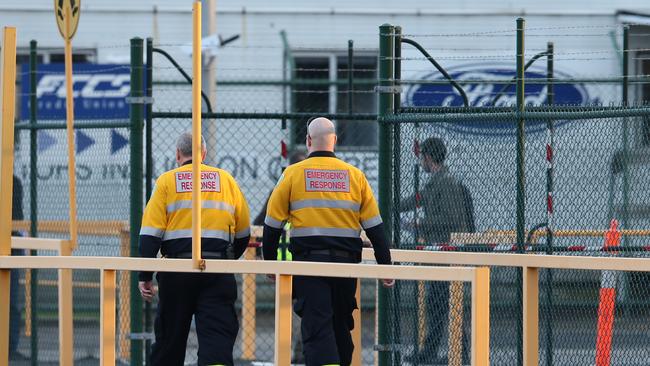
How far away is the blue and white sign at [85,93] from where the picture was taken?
15234 millimetres

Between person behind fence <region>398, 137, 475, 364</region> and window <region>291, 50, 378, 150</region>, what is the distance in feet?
20.2

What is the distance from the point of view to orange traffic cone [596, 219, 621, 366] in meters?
8.32

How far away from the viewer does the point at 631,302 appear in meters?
8.66

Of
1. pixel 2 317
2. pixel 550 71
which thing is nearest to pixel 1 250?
pixel 2 317

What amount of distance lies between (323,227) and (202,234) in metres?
0.76

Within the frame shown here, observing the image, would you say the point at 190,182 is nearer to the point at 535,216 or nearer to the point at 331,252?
the point at 331,252

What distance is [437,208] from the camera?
9.02m

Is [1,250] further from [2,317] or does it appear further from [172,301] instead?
[172,301]

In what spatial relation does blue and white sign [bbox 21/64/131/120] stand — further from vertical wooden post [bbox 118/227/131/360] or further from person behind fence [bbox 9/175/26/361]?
vertical wooden post [bbox 118/227/131/360]

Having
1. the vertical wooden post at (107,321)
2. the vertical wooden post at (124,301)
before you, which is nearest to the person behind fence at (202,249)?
the vertical wooden post at (107,321)

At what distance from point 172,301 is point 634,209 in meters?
3.00

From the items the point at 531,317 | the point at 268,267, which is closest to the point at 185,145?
the point at 268,267

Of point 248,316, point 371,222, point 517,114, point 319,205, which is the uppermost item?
point 517,114

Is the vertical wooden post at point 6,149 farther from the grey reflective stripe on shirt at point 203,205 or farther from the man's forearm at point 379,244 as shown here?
the man's forearm at point 379,244
